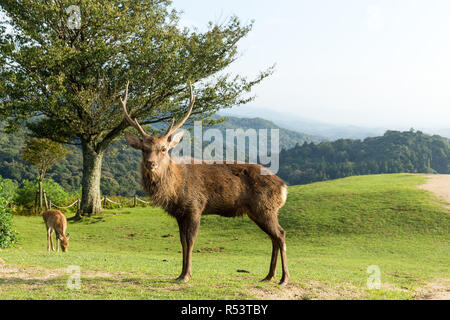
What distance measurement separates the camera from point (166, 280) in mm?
6844

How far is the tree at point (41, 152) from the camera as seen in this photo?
25.9 m

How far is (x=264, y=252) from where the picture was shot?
15.0 m

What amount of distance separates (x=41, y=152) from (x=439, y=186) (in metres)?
24.5

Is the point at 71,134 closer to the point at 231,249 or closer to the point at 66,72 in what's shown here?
the point at 66,72

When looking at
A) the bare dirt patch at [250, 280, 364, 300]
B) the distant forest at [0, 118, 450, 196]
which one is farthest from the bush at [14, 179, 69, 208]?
the bare dirt patch at [250, 280, 364, 300]

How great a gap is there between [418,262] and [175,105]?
14.6 meters

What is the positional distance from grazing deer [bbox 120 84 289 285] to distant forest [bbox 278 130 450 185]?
221 ft

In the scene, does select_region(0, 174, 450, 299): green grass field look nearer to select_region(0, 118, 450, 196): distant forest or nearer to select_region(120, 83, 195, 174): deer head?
select_region(120, 83, 195, 174): deer head

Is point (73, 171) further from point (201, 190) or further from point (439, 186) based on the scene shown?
point (201, 190)

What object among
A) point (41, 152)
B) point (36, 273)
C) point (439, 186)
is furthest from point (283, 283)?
point (41, 152)

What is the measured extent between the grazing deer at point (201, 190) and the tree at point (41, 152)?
2114 centimetres

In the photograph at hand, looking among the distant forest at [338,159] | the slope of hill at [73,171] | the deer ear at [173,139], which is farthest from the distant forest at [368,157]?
the deer ear at [173,139]

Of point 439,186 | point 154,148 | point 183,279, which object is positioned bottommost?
point 183,279

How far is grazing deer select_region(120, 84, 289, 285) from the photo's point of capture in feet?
21.3
